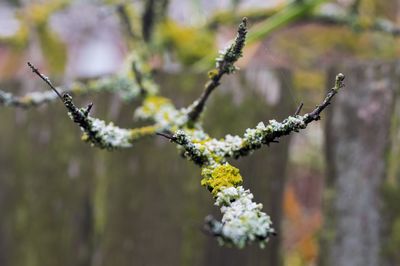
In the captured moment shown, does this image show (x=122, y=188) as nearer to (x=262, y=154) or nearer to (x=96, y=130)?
(x=262, y=154)

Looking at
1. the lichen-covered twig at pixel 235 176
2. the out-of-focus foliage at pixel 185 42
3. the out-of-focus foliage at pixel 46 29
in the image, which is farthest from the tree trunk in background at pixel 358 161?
the out-of-focus foliage at pixel 46 29

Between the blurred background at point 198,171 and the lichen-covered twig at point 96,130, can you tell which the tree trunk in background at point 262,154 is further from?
the lichen-covered twig at point 96,130

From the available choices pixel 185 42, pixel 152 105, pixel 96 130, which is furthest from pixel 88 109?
pixel 185 42

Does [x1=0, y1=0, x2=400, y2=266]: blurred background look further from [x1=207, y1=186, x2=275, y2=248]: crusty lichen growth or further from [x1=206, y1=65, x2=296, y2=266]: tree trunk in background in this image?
[x1=207, y1=186, x2=275, y2=248]: crusty lichen growth

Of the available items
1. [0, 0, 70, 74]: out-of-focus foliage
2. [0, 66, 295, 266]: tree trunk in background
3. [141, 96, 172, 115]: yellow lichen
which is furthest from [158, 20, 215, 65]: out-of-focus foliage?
[0, 0, 70, 74]: out-of-focus foliage

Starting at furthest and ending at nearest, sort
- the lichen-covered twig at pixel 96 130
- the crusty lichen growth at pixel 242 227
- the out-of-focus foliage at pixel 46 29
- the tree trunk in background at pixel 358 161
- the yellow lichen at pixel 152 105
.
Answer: the out-of-focus foliage at pixel 46 29 < the tree trunk in background at pixel 358 161 < the yellow lichen at pixel 152 105 < the lichen-covered twig at pixel 96 130 < the crusty lichen growth at pixel 242 227

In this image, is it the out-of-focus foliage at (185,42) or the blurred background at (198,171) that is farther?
the out-of-focus foliage at (185,42)
